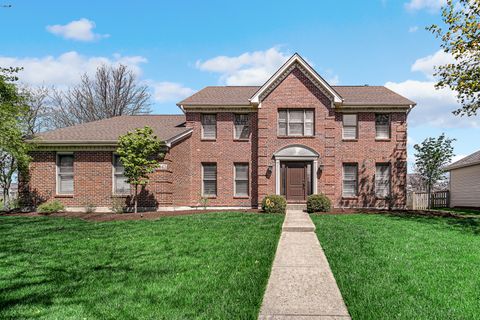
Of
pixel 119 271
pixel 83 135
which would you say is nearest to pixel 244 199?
pixel 83 135

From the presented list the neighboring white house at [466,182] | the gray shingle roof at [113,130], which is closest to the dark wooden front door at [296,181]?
the gray shingle roof at [113,130]

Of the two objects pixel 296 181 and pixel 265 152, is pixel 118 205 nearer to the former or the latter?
pixel 265 152

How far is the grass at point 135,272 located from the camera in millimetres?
4676

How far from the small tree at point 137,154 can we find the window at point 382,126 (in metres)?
12.3

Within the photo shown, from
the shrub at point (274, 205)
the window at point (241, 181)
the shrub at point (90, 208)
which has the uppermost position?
the window at point (241, 181)

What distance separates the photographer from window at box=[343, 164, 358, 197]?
1997 cm

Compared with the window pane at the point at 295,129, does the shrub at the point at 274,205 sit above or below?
below

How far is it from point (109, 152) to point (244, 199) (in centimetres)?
776

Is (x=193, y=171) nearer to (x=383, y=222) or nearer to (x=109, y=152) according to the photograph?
(x=109, y=152)

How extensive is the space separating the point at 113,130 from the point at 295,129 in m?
10.3

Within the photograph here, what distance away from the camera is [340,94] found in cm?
2144

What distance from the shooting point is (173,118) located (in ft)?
75.4

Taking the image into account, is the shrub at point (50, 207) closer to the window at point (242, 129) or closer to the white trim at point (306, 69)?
the window at point (242, 129)

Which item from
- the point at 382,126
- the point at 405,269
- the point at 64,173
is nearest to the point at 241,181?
the point at 382,126
